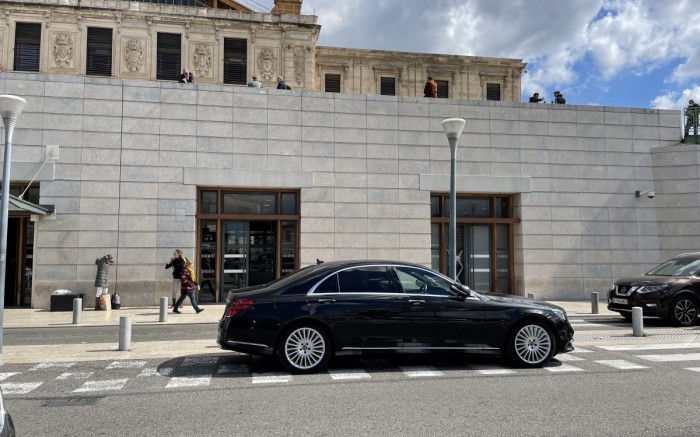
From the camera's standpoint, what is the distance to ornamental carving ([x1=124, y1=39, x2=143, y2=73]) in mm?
30609

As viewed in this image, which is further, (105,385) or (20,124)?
(20,124)

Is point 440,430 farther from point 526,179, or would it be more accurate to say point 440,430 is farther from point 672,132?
point 672,132

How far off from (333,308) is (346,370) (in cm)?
97

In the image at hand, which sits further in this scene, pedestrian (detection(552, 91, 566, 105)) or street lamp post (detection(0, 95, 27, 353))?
pedestrian (detection(552, 91, 566, 105))

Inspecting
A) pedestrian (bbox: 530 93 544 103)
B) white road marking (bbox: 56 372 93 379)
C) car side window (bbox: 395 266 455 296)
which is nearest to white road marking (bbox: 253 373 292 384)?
car side window (bbox: 395 266 455 296)

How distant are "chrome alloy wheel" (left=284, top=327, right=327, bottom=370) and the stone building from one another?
1096 centimetres

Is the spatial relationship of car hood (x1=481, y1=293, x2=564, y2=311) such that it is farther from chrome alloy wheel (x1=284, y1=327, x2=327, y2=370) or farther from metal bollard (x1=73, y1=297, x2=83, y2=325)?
metal bollard (x1=73, y1=297, x2=83, y2=325)

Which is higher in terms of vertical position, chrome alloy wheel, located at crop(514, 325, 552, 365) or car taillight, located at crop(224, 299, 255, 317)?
car taillight, located at crop(224, 299, 255, 317)

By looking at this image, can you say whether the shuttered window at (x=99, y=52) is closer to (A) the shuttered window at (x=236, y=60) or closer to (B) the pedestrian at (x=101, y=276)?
(A) the shuttered window at (x=236, y=60)

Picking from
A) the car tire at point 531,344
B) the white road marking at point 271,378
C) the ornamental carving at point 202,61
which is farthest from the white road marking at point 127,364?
the ornamental carving at point 202,61

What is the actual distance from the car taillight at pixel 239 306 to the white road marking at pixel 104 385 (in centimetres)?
161

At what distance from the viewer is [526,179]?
2006 cm

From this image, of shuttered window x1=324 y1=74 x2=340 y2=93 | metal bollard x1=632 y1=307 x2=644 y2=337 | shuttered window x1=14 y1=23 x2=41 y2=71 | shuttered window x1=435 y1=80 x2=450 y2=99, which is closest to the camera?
metal bollard x1=632 y1=307 x2=644 y2=337

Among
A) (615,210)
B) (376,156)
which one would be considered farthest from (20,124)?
(615,210)
